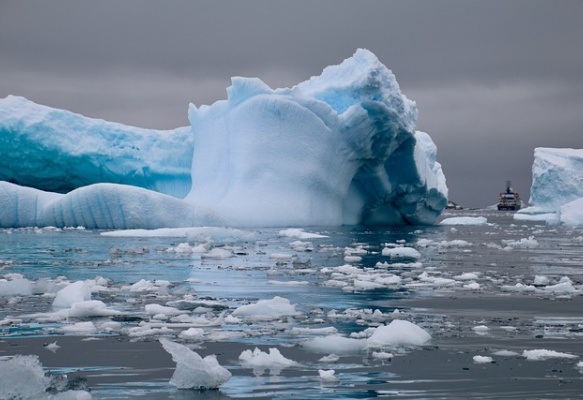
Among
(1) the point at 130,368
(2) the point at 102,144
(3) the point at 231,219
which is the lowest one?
(1) the point at 130,368

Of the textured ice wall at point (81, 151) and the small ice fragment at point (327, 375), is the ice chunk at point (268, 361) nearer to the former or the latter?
the small ice fragment at point (327, 375)

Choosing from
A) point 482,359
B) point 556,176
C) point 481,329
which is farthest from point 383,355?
point 556,176

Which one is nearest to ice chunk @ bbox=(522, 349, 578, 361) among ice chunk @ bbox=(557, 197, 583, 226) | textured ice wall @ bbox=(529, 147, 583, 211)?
ice chunk @ bbox=(557, 197, 583, 226)

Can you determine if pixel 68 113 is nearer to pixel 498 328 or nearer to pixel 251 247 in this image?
pixel 251 247

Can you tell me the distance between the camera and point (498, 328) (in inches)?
218

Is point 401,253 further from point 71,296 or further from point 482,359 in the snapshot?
point 482,359

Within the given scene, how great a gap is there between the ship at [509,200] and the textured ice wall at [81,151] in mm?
61952

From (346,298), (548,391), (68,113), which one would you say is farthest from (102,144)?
(548,391)

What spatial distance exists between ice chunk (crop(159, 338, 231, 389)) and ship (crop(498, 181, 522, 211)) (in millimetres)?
83261

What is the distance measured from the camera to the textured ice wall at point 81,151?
2467 centimetres

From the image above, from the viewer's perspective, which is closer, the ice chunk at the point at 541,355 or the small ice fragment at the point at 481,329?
the ice chunk at the point at 541,355

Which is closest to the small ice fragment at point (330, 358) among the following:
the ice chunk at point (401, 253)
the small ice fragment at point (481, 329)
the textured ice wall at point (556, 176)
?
the small ice fragment at point (481, 329)

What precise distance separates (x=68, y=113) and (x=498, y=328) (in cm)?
2215

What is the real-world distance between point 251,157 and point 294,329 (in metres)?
17.9
